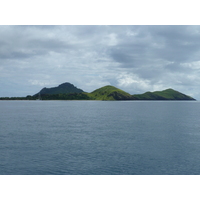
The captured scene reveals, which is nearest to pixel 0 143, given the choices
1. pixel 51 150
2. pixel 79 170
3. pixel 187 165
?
pixel 51 150

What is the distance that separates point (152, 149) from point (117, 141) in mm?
11575

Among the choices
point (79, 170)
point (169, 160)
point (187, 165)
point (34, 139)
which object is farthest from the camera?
point (34, 139)

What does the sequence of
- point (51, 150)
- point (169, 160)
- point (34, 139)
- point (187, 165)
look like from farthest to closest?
1. point (34, 139)
2. point (51, 150)
3. point (169, 160)
4. point (187, 165)

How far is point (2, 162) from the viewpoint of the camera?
3884 cm

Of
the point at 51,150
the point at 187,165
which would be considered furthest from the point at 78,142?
the point at 187,165

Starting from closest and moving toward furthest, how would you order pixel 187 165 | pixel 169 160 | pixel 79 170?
pixel 79 170 < pixel 187 165 < pixel 169 160

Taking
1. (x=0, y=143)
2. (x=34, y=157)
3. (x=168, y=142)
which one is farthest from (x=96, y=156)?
(x=0, y=143)

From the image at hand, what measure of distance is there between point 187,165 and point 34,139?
→ 138ft

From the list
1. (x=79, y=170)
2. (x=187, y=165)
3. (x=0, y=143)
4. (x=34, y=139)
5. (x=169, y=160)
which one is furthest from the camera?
(x=34, y=139)

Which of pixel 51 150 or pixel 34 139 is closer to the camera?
pixel 51 150

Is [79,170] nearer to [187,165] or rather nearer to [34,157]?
[34,157]

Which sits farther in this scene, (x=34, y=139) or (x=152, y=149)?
(x=34, y=139)

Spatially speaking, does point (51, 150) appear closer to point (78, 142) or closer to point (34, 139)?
point (78, 142)

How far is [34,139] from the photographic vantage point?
196 ft
